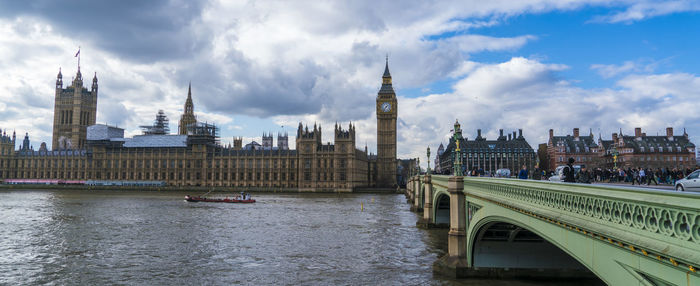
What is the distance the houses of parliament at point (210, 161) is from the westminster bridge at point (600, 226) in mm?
109444

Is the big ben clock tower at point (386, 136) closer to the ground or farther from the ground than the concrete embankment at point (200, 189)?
farther from the ground

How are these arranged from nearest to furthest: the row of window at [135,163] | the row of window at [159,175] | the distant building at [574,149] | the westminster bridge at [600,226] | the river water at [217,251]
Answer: the westminster bridge at [600,226] < the river water at [217,251] < the distant building at [574,149] < the row of window at [159,175] < the row of window at [135,163]

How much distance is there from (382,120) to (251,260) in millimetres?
117788

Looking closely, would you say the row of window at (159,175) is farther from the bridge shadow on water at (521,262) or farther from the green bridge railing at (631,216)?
the green bridge railing at (631,216)

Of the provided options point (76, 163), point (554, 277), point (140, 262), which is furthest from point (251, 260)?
point (76, 163)

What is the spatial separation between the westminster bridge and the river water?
3819mm

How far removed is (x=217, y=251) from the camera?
32562 mm

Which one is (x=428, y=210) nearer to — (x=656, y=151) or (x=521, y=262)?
(x=521, y=262)

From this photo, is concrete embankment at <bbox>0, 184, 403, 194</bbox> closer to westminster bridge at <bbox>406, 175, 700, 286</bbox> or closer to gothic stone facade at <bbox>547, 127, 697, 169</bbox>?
gothic stone facade at <bbox>547, 127, 697, 169</bbox>

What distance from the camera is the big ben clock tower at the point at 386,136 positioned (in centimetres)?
14100

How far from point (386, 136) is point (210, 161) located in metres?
58.2

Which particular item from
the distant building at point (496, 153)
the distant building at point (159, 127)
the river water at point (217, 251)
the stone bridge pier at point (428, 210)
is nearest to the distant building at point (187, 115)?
the distant building at point (159, 127)

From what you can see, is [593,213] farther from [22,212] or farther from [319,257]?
[22,212]

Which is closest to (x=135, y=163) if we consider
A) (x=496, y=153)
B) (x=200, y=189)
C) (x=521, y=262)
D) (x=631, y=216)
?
(x=200, y=189)
